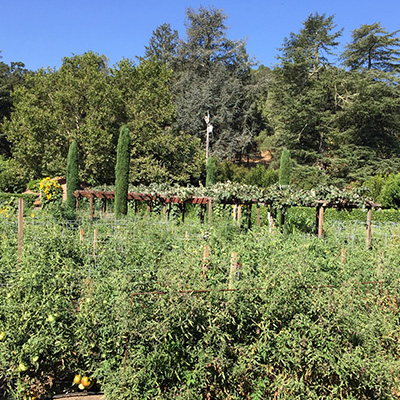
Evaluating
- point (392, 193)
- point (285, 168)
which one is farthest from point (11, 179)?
point (392, 193)

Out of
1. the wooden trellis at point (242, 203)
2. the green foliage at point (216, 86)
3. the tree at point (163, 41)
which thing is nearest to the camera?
the wooden trellis at point (242, 203)

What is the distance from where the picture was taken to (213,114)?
2883 centimetres

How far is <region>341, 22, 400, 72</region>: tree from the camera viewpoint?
872 inches

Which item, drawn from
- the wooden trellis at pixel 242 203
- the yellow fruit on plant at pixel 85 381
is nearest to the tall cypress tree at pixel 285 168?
the wooden trellis at pixel 242 203

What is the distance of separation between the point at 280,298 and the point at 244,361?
0.50 metres

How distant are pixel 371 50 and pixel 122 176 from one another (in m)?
18.5

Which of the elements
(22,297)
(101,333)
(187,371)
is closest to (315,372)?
(187,371)

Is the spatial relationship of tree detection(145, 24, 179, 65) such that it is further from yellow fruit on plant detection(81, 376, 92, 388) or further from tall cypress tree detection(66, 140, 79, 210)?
yellow fruit on plant detection(81, 376, 92, 388)

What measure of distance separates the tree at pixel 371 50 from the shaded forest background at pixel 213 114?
59 mm

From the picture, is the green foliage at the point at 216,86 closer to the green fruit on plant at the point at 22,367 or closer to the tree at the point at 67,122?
the tree at the point at 67,122

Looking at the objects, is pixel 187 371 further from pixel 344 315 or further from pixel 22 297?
pixel 22 297

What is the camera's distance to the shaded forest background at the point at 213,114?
19484mm

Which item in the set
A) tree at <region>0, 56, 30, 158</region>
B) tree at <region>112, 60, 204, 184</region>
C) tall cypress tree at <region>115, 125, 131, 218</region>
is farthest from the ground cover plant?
tree at <region>0, 56, 30, 158</region>

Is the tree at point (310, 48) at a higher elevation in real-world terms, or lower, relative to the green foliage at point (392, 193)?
higher
